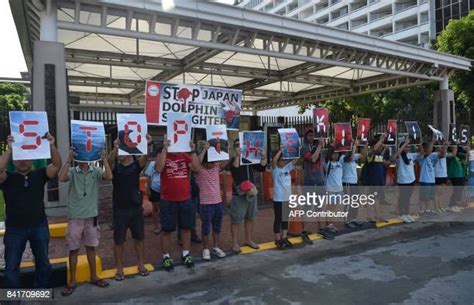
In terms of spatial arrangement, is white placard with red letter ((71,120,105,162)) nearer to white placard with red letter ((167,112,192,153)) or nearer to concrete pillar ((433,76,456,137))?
white placard with red letter ((167,112,192,153))

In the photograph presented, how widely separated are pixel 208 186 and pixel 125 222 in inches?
52.7

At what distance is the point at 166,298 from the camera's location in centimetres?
453

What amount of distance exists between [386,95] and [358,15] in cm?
3813

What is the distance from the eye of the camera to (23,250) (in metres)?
4.32

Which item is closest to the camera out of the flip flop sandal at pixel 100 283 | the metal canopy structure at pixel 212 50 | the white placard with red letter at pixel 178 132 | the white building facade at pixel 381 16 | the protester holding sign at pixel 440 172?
the flip flop sandal at pixel 100 283

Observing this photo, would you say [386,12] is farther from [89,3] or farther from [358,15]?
[89,3]

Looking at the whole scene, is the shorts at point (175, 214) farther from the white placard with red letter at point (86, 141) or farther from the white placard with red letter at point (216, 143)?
the white placard with red letter at point (86, 141)

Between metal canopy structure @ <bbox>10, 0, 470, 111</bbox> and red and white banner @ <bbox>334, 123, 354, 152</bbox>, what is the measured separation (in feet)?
11.7

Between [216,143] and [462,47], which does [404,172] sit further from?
[462,47]

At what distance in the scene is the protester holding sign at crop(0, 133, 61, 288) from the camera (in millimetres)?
4207

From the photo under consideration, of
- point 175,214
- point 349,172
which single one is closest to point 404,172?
point 349,172

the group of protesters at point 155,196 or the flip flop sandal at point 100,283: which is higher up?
the group of protesters at point 155,196

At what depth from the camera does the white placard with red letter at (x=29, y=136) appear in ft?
13.9

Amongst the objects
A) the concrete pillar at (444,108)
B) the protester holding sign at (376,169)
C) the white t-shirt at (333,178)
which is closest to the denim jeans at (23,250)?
the white t-shirt at (333,178)
